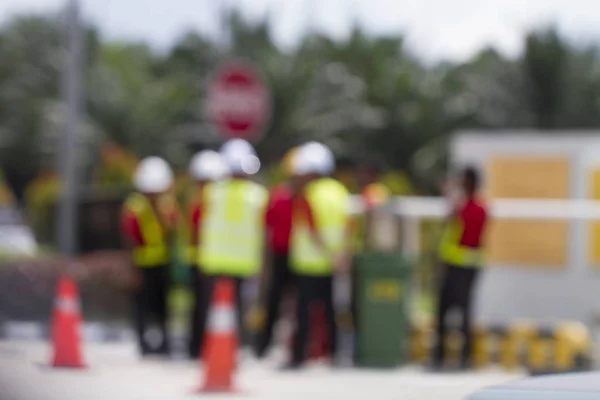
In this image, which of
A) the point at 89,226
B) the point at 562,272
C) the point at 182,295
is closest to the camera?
the point at 562,272

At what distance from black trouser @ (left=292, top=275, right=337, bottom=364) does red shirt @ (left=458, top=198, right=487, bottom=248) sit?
48.0 inches

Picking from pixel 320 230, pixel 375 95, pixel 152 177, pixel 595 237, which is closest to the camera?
pixel 320 230

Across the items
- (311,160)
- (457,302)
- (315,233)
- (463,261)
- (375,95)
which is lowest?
(457,302)

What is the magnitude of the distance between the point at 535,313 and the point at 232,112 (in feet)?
13.7

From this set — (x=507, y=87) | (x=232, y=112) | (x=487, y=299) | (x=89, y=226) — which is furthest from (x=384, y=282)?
(x=507, y=87)

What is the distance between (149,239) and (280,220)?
1.38m

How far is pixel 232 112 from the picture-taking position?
1861 cm

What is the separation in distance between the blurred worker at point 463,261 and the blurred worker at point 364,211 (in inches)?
28.6

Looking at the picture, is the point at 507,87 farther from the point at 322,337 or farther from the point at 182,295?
the point at 322,337

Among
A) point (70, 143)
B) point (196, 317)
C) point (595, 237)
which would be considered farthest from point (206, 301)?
point (70, 143)

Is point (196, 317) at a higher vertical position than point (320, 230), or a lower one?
lower

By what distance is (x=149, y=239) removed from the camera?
15.6 metres

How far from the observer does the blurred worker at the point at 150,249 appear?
15570mm

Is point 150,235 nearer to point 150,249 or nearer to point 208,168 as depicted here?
point 150,249
